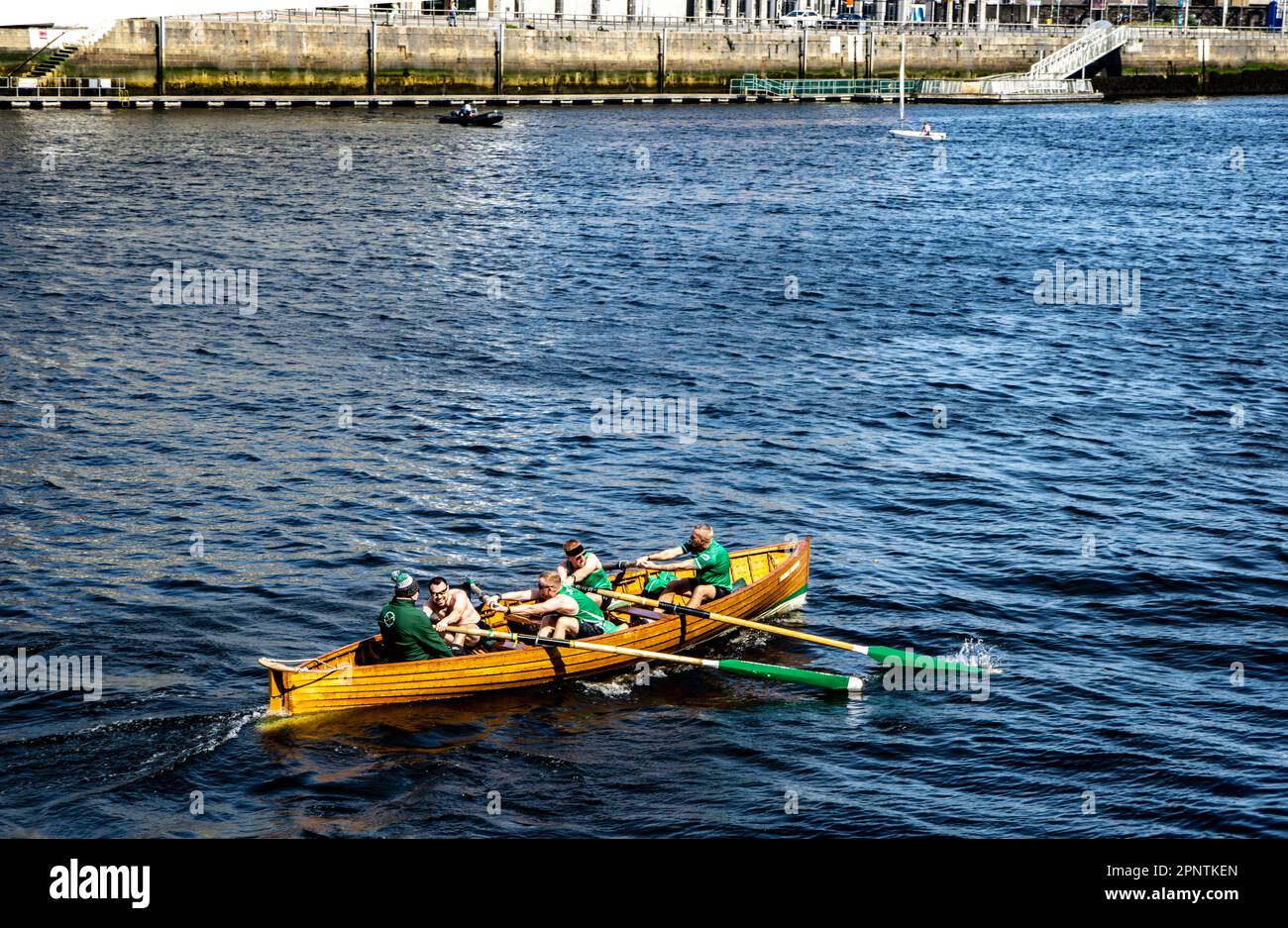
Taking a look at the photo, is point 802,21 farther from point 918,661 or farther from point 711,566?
point 918,661

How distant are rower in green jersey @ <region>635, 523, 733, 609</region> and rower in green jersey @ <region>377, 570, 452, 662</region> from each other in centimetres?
492

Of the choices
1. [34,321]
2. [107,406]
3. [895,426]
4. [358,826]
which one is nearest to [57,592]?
[358,826]

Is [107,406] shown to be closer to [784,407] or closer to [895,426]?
[784,407]

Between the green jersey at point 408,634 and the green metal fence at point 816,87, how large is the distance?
122239 mm

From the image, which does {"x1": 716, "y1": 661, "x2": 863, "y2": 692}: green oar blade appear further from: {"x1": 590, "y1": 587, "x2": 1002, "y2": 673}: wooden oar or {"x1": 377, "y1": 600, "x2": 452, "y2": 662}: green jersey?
{"x1": 377, "y1": 600, "x2": 452, "y2": 662}: green jersey

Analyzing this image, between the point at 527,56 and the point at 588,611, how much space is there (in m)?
109

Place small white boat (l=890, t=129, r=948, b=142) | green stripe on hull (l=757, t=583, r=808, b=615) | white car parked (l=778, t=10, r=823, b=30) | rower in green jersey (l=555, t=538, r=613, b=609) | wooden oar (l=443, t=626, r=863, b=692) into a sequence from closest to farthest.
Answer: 1. wooden oar (l=443, t=626, r=863, b=692)
2. rower in green jersey (l=555, t=538, r=613, b=609)
3. green stripe on hull (l=757, t=583, r=808, b=615)
4. small white boat (l=890, t=129, r=948, b=142)
5. white car parked (l=778, t=10, r=823, b=30)

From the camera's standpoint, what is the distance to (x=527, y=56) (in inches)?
4963

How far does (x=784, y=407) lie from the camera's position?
41.1 metres

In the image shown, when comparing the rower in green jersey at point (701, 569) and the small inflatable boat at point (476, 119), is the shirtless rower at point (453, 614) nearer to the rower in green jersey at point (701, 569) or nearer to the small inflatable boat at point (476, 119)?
the rower in green jersey at point (701, 569)

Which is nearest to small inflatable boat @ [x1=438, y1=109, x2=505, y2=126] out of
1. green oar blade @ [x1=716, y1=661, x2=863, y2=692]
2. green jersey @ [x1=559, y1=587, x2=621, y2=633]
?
A: green jersey @ [x1=559, y1=587, x2=621, y2=633]

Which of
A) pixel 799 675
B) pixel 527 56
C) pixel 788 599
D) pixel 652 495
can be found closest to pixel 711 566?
pixel 788 599

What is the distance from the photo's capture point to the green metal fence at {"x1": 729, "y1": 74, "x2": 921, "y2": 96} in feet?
454

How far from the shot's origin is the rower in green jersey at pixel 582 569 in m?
25.2
